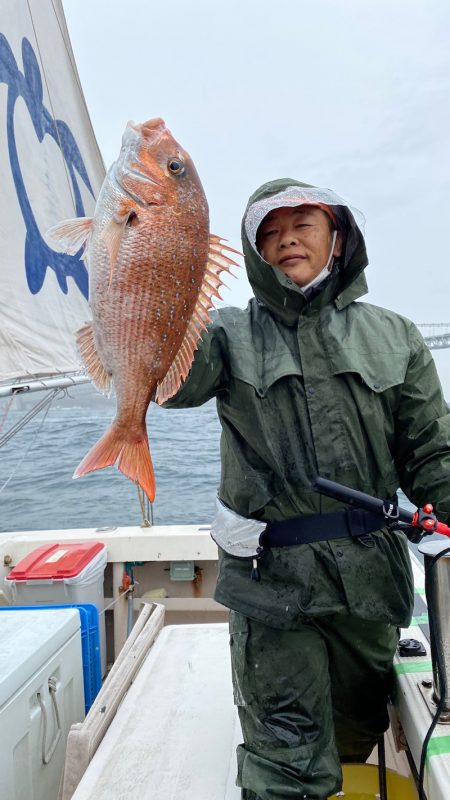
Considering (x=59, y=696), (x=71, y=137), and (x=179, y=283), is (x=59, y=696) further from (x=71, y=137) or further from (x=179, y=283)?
(x=71, y=137)

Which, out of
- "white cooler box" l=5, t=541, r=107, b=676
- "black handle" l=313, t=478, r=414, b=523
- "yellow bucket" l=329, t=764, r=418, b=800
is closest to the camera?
"black handle" l=313, t=478, r=414, b=523

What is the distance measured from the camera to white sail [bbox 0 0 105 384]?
4.21 metres

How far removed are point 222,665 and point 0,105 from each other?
13.5ft

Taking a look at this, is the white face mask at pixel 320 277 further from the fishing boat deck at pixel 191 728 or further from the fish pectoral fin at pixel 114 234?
the fishing boat deck at pixel 191 728

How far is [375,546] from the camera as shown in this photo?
6.50 feet

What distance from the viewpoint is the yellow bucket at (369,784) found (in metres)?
2.31

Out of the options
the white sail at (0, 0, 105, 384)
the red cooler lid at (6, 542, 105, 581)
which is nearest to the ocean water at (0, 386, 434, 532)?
the white sail at (0, 0, 105, 384)

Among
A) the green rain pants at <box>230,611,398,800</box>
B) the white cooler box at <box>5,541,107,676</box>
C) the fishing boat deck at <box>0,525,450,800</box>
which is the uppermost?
the green rain pants at <box>230,611,398,800</box>

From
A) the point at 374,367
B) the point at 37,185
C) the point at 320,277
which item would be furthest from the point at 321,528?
the point at 37,185

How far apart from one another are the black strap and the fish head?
1081mm

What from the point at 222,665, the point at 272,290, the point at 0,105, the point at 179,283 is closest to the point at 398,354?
the point at 272,290

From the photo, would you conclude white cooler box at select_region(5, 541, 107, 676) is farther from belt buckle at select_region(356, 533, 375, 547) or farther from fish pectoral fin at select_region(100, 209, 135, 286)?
fish pectoral fin at select_region(100, 209, 135, 286)

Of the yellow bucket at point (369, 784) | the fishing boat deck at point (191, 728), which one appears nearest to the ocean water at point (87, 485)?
the fishing boat deck at point (191, 728)

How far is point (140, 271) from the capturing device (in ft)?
4.95
